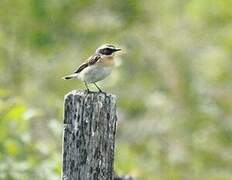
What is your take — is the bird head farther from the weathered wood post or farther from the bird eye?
the weathered wood post

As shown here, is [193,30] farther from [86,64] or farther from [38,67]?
[86,64]

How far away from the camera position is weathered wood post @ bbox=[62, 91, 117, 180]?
238 inches

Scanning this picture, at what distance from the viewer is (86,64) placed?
7816mm

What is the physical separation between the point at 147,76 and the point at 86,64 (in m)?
8.22

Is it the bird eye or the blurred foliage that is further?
the blurred foliage

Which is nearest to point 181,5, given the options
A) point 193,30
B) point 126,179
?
point 193,30

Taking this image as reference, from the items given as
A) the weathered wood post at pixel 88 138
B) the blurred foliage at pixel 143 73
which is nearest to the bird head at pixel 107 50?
the weathered wood post at pixel 88 138

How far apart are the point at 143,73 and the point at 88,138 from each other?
10020 mm

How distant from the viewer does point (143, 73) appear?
52.7 feet

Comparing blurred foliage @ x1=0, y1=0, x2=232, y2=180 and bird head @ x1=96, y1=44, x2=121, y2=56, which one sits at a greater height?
blurred foliage @ x1=0, y1=0, x2=232, y2=180

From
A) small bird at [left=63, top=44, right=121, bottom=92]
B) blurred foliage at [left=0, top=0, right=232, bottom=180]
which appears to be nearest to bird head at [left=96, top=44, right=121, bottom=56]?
small bird at [left=63, top=44, right=121, bottom=92]

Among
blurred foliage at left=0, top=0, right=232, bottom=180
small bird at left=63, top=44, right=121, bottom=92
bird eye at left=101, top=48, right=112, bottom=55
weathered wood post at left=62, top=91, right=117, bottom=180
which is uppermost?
blurred foliage at left=0, top=0, right=232, bottom=180

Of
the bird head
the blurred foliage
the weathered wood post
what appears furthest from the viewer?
the blurred foliage

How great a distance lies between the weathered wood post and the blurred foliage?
7.30 m
